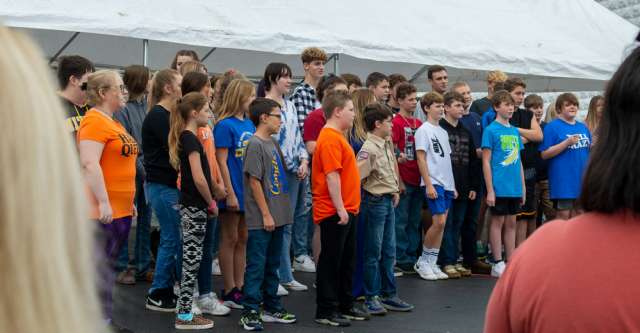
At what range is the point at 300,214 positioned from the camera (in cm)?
856

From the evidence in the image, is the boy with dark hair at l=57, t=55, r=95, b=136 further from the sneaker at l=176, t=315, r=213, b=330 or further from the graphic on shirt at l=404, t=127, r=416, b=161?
the graphic on shirt at l=404, t=127, r=416, b=161

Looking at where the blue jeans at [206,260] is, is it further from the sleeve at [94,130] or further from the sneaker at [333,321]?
the sleeve at [94,130]

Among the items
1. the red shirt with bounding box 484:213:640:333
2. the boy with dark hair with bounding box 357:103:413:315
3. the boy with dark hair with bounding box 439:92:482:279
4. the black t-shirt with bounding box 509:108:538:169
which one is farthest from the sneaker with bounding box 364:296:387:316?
the red shirt with bounding box 484:213:640:333

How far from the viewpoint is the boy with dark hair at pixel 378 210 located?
7516 millimetres

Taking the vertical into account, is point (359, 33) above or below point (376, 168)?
above

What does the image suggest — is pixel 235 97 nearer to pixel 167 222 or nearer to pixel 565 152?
pixel 167 222

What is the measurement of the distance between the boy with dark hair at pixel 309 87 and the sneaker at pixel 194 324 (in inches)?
106

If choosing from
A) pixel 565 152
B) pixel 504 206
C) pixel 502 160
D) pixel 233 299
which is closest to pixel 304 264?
pixel 233 299

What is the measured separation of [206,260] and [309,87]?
2559 mm

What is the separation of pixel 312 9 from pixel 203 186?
5316 mm

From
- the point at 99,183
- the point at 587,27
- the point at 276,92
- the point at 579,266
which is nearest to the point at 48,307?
the point at 579,266

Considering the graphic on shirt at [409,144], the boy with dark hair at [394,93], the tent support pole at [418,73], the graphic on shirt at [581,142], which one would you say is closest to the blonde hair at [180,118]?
Result: the graphic on shirt at [409,144]

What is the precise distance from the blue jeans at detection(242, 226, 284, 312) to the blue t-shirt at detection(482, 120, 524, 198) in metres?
3.36

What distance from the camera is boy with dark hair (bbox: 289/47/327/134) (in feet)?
29.0
